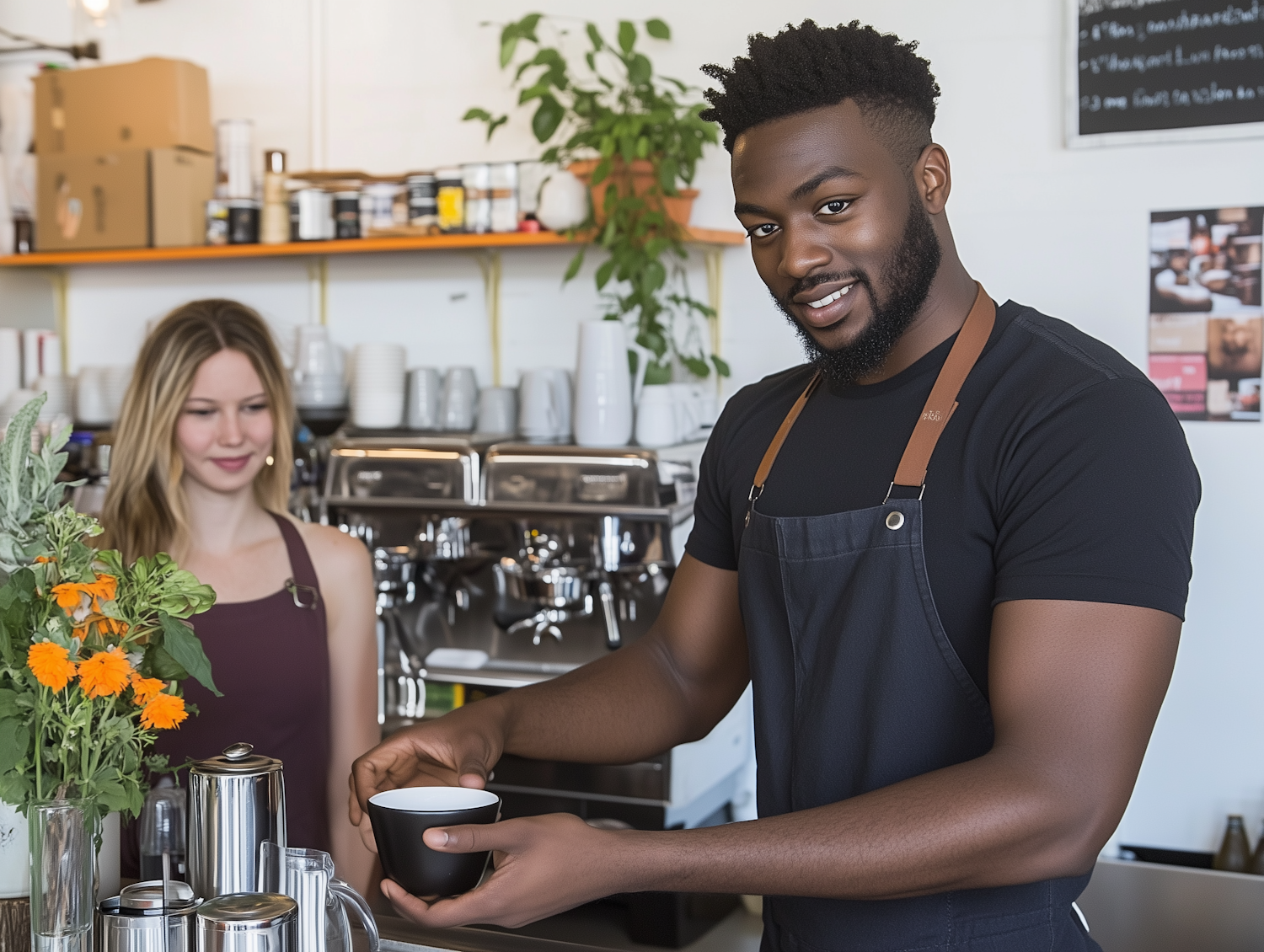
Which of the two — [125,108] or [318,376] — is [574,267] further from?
[125,108]

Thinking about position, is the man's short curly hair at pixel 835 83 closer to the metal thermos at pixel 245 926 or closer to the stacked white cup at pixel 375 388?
the metal thermos at pixel 245 926

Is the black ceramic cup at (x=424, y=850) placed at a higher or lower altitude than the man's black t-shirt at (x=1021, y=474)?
lower

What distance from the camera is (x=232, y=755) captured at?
110 centimetres

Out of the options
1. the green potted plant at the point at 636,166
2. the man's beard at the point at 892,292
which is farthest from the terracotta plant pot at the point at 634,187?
the man's beard at the point at 892,292

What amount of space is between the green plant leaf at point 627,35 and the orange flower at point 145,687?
7.38ft

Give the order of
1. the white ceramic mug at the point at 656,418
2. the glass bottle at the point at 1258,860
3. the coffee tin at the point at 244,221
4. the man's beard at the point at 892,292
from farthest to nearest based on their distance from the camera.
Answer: the coffee tin at the point at 244,221, the white ceramic mug at the point at 656,418, the glass bottle at the point at 1258,860, the man's beard at the point at 892,292

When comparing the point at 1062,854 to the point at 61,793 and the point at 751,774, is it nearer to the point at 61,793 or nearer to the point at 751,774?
the point at 61,793

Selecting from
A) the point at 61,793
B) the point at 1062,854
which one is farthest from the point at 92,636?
the point at 1062,854

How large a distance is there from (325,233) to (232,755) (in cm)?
241

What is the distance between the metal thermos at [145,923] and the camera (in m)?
0.96

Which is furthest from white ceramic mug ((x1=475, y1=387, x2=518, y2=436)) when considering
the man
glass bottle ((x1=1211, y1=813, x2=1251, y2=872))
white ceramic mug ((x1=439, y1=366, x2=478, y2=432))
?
glass bottle ((x1=1211, y1=813, x2=1251, y2=872))

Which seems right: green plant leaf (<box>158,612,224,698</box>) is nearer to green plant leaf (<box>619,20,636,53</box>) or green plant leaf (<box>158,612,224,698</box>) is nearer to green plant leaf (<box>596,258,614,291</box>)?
green plant leaf (<box>596,258,614,291</box>)

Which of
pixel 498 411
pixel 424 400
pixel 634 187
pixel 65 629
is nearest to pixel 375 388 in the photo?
pixel 424 400

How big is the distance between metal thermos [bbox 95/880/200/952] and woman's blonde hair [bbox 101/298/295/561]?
1.10 metres
